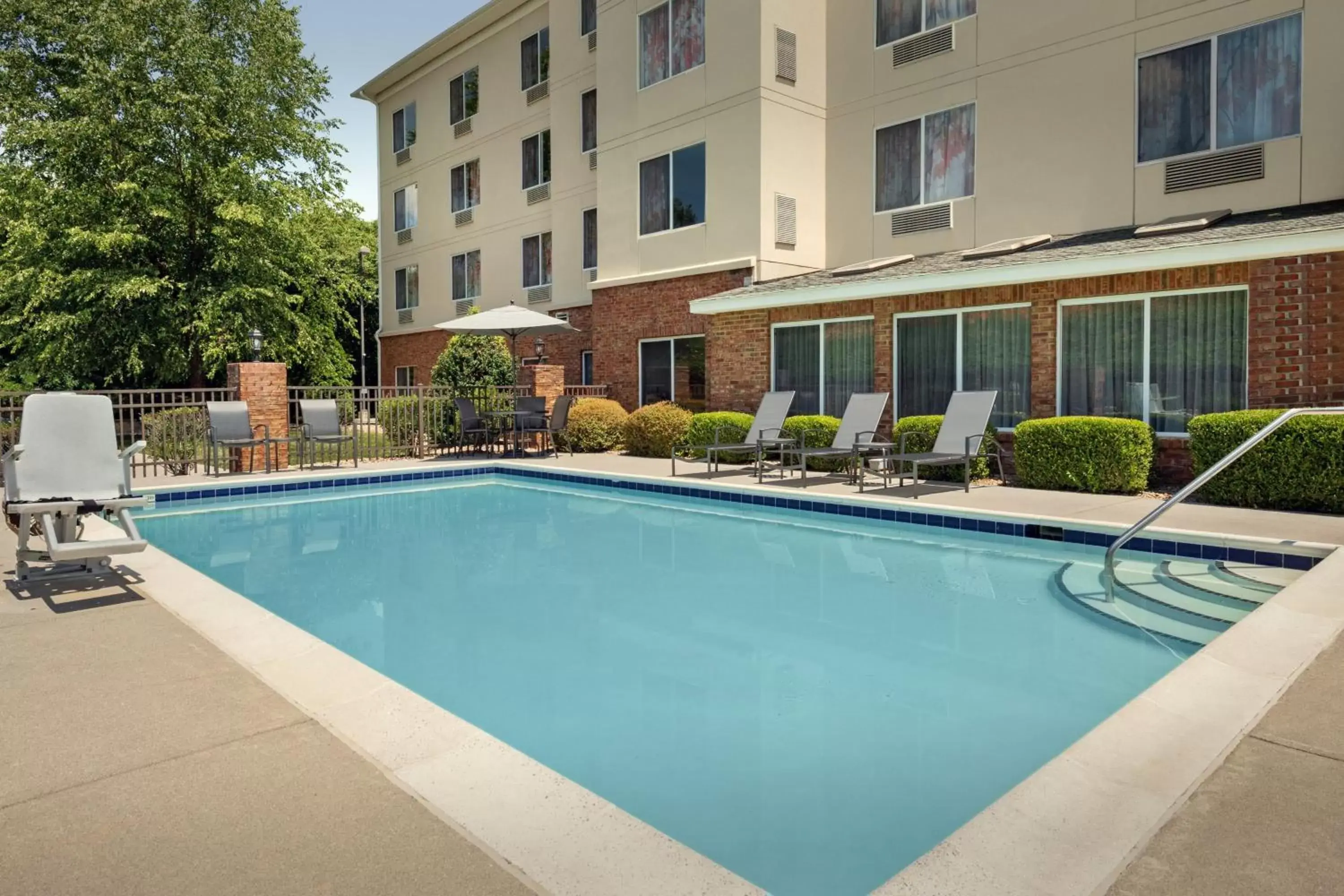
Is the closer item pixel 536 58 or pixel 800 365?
pixel 800 365

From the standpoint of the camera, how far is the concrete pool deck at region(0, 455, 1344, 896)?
2.22m

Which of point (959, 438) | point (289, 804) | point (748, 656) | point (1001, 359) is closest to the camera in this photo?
point (289, 804)

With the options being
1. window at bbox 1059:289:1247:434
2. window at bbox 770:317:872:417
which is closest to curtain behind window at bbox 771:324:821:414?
window at bbox 770:317:872:417

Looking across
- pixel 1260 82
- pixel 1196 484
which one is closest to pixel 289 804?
pixel 1196 484

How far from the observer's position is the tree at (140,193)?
2009cm

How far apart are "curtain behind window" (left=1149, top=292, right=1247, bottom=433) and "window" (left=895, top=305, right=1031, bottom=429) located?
152 cm

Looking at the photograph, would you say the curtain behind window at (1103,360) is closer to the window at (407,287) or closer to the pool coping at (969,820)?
the pool coping at (969,820)

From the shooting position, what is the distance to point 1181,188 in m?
11.4

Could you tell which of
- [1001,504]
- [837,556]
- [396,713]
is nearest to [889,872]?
[396,713]

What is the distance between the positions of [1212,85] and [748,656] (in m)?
10.6

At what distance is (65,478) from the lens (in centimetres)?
596

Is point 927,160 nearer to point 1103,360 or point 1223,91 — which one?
point 1223,91

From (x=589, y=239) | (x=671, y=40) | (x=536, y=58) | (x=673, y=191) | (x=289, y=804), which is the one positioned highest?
(x=536, y=58)

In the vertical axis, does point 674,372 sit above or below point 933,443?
above
